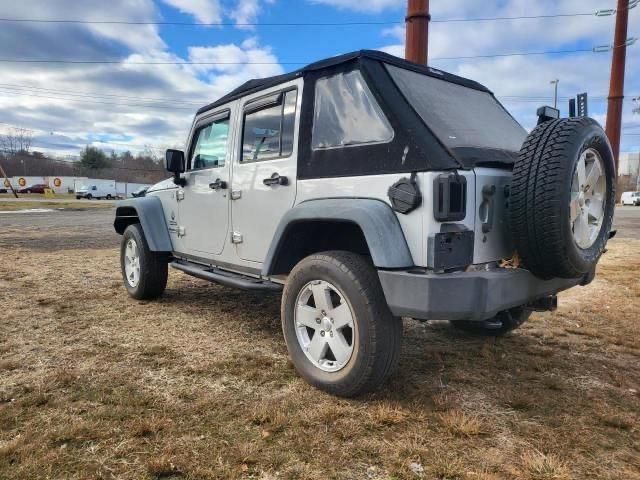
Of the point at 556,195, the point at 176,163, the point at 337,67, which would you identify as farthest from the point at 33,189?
the point at 556,195

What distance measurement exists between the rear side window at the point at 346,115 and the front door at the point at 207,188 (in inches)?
46.1

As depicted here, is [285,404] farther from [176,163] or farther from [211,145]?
[176,163]

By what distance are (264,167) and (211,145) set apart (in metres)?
1.11

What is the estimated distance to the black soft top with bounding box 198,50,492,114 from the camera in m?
3.01

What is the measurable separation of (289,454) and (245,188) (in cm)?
212

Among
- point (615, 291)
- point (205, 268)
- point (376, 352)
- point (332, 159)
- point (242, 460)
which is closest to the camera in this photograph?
point (242, 460)

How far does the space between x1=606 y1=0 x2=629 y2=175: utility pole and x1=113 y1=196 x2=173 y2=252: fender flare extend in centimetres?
1413

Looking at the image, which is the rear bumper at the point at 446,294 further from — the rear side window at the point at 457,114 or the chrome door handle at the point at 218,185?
the chrome door handle at the point at 218,185

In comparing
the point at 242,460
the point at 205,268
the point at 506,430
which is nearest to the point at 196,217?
the point at 205,268

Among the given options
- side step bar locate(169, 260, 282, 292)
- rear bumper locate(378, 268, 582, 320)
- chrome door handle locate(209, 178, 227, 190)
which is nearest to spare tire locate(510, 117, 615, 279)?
rear bumper locate(378, 268, 582, 320)

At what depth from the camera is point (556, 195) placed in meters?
2.42

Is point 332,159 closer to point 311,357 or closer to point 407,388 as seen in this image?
point 311,357

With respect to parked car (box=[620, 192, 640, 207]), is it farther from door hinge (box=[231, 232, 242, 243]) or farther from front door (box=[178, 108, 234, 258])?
door hinge (box=[231, 232, 242, 243])

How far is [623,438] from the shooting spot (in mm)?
2490
